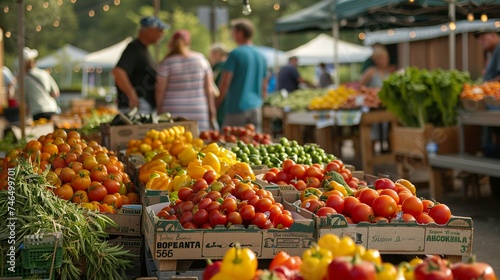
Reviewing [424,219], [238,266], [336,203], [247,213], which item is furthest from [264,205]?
[238,266]

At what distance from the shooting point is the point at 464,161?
9.34 meters

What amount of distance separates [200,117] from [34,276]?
543 centimetres

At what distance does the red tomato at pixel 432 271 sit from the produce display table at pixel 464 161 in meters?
6.17

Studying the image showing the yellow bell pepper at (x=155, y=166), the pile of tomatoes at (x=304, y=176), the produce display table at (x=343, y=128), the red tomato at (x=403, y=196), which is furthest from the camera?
the produce display table at (x=343, y=128)

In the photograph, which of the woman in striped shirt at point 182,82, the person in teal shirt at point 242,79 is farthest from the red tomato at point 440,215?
the person in teal shirt at point 242,79

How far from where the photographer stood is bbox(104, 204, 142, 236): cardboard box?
16.8 ft

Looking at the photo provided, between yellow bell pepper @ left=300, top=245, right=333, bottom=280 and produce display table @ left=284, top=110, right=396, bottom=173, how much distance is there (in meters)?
8.78

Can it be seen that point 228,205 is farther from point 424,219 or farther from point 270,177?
point 270,177

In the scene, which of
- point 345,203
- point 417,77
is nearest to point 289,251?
point 345,203

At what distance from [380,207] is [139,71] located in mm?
5281

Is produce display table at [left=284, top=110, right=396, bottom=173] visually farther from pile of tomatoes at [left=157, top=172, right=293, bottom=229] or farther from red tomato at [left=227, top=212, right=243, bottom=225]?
red tomato at [left=227, top=212, right=243, bottom=225]

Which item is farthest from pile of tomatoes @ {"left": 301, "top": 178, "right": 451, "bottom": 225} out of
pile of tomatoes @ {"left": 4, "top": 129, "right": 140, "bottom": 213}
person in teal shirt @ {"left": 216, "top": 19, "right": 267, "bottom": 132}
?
person in teal shirt @ {"left": 216, "top": 19, "right": 267, "bottom": 132}

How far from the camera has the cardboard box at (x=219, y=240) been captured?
4215mm

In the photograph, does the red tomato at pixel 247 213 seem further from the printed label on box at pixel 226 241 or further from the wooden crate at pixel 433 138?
the wooden crate at pixel 433 138
